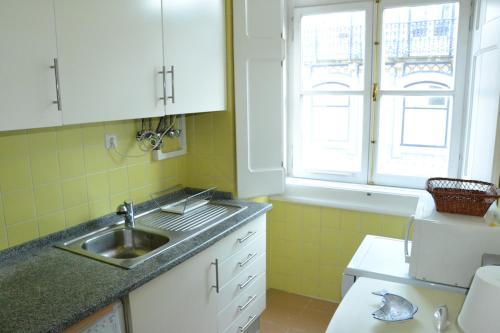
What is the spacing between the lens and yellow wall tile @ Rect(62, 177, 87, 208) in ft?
6.59

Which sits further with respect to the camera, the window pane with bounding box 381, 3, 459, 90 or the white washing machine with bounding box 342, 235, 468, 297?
the window pane with bounding box 381, 3, 459, 90

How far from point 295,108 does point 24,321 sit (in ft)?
7.33

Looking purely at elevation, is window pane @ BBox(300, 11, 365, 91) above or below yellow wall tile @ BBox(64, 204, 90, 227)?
above

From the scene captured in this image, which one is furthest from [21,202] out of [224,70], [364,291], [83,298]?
[364,291]

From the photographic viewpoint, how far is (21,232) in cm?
183

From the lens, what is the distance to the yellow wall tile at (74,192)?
201 cm

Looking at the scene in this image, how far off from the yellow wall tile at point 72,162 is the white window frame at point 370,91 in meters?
1.55

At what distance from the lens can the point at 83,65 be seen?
1634mm

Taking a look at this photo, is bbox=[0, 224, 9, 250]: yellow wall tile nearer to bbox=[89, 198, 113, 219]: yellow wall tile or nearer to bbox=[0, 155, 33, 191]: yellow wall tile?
bbox=[0, 155, 33, 191]: yellow wall tile

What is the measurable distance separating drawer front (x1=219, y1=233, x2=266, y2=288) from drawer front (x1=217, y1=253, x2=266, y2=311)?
1.0 inches

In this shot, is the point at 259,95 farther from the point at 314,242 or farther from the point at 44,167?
the point at 44,167

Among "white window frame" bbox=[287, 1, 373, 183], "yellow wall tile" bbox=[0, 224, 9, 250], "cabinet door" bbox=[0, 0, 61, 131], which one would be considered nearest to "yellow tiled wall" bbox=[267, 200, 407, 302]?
"white window frame" bbox=[287, 1, 373, 183]

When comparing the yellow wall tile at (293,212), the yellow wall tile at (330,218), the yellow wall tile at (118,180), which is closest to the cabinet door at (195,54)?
the yellow wall tile at (118,180)

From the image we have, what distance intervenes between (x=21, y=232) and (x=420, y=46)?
244cm
